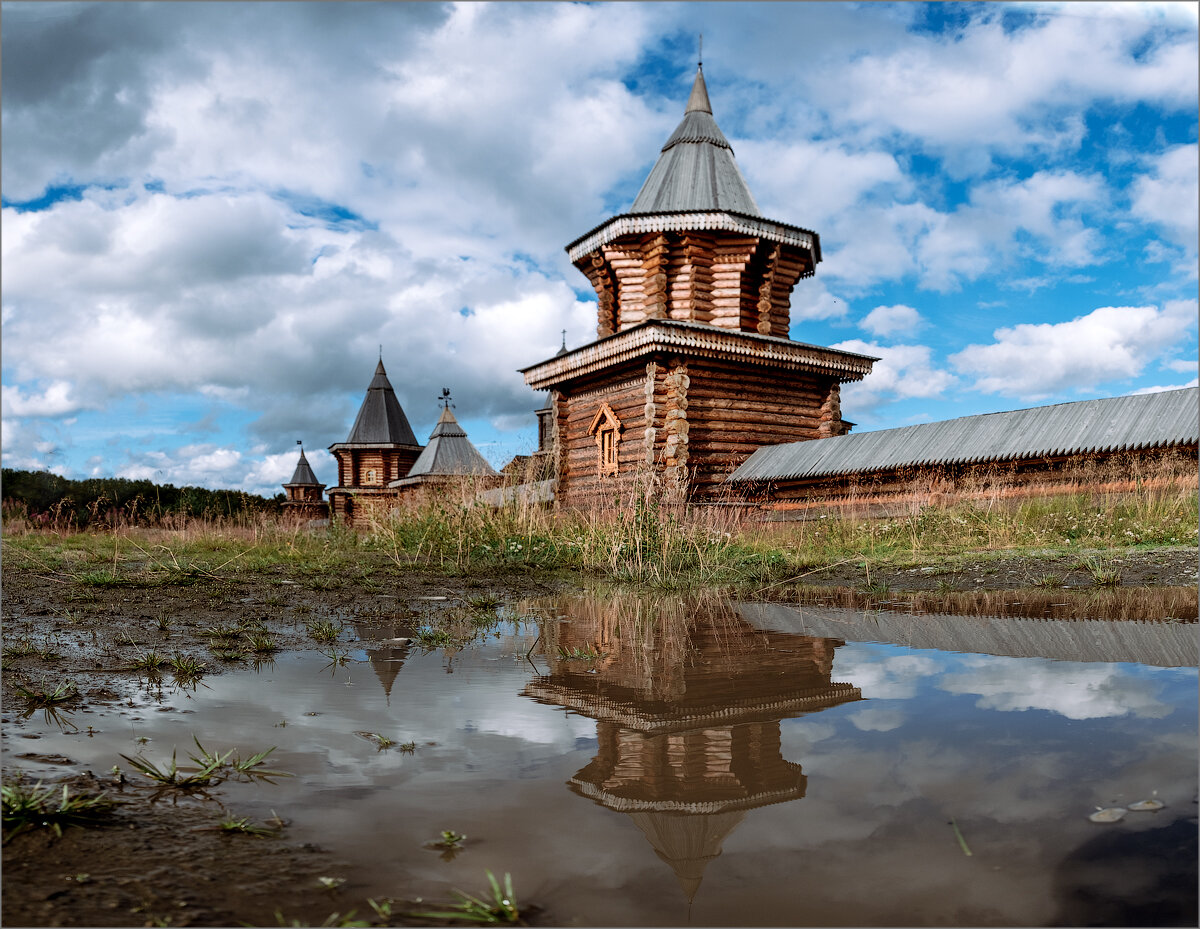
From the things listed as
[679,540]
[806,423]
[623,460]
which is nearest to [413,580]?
[679,540]

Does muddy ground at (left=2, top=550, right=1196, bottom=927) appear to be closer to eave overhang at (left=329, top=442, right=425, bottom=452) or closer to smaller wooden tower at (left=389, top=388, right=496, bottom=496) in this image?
smaller wooden tower at (left=389, top=388, right=496, bottom=496)

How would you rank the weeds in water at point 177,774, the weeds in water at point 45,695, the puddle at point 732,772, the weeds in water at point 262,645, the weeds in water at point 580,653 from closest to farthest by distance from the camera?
the puddle at point 732,772, the weeds in water at point 177,774, the weeds in water at point 45,695, the weeds in water at point 580,653, the weeds in water at point 262,645

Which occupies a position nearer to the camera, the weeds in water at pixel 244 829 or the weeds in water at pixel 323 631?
the weeds in water at pixel 244 829

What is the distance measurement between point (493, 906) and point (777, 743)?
1102 millimetres

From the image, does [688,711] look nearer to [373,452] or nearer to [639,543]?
[639,543]

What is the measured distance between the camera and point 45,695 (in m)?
2.49

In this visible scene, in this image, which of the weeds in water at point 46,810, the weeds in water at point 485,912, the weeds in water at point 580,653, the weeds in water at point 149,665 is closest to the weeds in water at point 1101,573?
the weeds in water at point 580,653

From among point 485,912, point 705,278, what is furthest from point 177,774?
point 705,278

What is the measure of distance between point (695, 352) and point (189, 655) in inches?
444

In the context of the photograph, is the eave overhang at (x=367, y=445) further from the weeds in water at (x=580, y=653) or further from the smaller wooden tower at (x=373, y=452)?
the weeds in water at (x=580, y=653)

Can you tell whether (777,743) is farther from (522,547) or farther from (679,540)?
(522,547)

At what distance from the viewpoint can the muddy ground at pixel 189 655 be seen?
4.07ft

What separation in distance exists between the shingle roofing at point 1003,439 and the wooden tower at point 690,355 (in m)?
1.37

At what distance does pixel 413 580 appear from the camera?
693cm
